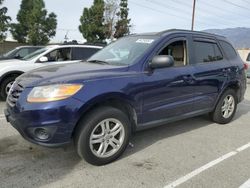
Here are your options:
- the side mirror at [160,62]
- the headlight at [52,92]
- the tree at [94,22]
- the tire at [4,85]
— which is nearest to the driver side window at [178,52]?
the side mirror at [160,62]

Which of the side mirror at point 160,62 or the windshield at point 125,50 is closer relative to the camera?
the side mirror at point 160,62

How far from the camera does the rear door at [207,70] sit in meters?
5.13

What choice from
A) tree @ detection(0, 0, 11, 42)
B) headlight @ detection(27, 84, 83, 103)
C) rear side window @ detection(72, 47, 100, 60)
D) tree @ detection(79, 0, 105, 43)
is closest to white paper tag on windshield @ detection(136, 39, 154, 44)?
headlight @ detection(27, 84, 83, 103)

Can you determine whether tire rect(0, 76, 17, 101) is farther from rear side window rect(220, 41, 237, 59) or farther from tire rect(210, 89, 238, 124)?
rear side window rect(220, 41, 237, 59)

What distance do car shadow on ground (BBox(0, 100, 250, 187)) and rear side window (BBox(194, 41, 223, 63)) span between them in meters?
1.42

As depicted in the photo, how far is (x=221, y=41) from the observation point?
601 centimetres

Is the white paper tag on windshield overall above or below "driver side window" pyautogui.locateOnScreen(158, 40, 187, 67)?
above

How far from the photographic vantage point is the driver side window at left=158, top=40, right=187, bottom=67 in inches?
191

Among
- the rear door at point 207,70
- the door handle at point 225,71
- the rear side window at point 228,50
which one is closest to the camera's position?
the rear door at point 207,70

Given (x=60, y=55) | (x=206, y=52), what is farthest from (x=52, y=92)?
(x=60, y=55)

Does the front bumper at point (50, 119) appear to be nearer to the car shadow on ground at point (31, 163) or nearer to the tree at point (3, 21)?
the car shadow on ground at point (31, 163)

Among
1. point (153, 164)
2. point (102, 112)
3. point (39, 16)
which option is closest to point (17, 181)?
point (102, 112)

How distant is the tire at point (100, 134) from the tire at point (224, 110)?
2497mm

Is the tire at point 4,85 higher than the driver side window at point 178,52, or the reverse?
the driver side window at point 178,52
